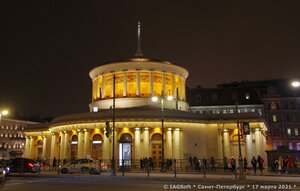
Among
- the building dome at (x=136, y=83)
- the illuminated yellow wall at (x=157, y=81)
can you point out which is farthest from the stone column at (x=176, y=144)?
the illuminated yellow wall at (x=157, y=81)

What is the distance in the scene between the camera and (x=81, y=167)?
37062 mm

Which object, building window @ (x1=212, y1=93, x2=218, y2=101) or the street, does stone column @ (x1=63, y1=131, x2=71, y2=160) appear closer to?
the street

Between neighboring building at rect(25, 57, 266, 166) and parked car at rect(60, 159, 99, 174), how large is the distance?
4.38 meters

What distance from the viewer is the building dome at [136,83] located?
57.3m

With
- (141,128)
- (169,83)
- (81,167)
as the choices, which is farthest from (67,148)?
(169,83)

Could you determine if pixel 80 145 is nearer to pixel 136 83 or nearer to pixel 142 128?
pixel 142 128

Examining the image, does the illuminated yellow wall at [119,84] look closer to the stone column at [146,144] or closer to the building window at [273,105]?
the stone column at [146,144]

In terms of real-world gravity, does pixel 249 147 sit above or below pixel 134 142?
below

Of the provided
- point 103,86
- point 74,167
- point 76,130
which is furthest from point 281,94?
point 74,167

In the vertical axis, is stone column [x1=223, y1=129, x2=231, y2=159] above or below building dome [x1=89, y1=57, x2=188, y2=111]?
below

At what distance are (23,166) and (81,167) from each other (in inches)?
266

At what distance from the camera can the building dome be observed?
57281 mm

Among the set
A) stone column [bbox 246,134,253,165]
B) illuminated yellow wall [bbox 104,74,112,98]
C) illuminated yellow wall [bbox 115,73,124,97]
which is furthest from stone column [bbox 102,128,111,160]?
stone column [bbox 246,134,253,165]

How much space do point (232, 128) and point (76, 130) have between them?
2398 centimetres
